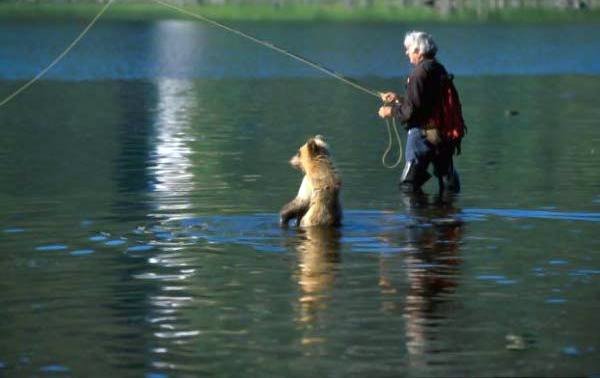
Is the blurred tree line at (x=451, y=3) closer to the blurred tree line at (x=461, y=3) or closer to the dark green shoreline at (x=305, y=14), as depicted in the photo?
the blurred tree line at (x=461, y=3)

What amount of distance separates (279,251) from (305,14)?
273 feet

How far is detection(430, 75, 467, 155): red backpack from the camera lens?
63.6 feet

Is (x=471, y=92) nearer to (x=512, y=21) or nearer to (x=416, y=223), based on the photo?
(x=416, y=223)

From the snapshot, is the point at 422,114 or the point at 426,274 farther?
the point at 422,114

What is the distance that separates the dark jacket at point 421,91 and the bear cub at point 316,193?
9.07 ft

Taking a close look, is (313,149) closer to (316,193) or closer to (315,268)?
(316,193)

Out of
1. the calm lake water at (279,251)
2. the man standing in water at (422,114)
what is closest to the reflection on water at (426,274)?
the calm lake water at (279,251)

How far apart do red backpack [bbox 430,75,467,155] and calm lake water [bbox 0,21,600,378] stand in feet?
2.02

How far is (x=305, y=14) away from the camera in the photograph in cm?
9800

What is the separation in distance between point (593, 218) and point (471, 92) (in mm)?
22439

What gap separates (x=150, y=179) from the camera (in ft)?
69.1

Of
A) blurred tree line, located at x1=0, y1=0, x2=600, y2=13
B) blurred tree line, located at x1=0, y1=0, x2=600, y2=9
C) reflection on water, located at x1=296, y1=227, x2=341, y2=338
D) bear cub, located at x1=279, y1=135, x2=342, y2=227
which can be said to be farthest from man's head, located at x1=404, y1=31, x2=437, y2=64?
blurred tree line, located at x1=0, y1=0, x2=600, y2=9

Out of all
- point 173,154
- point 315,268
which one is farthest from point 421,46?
point 173,154

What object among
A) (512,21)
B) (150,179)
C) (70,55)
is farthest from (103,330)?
(512,21)
